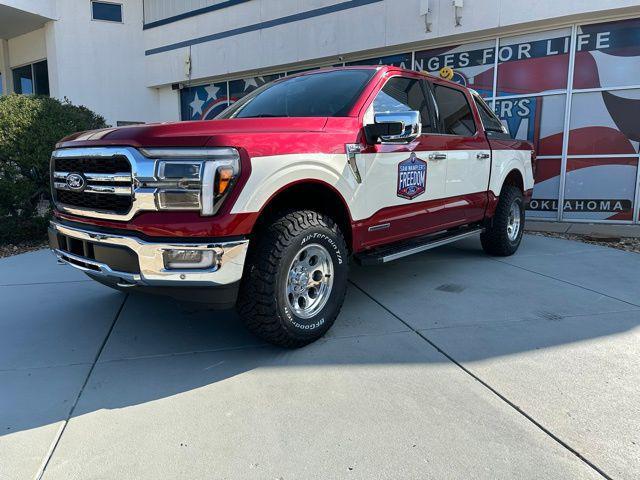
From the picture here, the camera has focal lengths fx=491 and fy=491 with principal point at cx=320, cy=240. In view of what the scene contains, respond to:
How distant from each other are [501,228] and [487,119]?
1.35m

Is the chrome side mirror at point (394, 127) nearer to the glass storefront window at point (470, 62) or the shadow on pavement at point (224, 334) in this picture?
the shadow on pavement at point (224, 334)

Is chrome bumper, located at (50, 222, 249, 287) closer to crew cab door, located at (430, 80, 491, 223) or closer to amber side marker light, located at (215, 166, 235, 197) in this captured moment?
amber side marker light, located at (215, 166, 235, 197)

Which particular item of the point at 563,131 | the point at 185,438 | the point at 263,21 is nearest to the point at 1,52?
the point at 263,21

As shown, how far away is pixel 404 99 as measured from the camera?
432 centimetres

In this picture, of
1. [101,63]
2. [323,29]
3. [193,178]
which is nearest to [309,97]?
[193,178]

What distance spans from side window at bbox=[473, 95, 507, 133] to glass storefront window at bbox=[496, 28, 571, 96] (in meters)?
3.90

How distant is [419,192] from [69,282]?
3.69 meters

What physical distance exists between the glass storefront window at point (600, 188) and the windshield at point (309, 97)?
6949mm

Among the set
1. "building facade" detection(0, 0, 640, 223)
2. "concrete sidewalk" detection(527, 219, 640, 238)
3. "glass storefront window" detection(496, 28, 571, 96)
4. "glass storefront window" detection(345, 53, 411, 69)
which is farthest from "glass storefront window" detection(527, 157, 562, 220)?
"glass storefront window" detection(345, 53, 411, 69)

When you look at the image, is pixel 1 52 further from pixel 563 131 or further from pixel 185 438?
pixel 185 438

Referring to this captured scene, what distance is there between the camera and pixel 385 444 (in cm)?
235

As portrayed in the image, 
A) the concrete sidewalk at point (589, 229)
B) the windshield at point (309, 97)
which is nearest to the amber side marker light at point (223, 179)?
the windshield at point (309, 97)

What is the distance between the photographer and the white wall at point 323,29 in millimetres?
8938

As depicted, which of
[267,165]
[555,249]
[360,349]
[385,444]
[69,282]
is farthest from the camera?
[555,249]
